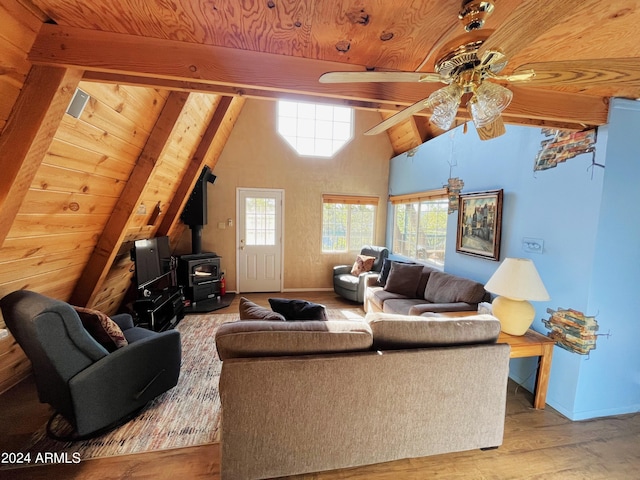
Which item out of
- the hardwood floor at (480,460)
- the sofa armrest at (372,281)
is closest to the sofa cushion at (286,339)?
the hardwood floor at (480,460)

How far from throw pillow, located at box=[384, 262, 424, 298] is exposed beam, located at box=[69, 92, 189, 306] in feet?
10.2

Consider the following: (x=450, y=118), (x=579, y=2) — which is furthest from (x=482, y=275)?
(x=579, y=2)

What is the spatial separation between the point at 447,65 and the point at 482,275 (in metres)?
2.60

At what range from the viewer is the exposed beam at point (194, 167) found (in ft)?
10.6

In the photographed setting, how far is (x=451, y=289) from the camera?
119 inches

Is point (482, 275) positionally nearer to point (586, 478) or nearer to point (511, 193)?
point (511, 193)

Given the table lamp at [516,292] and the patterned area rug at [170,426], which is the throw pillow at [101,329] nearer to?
the patterned area rug at [170,426]

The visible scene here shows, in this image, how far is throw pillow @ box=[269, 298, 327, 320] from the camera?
188 cm

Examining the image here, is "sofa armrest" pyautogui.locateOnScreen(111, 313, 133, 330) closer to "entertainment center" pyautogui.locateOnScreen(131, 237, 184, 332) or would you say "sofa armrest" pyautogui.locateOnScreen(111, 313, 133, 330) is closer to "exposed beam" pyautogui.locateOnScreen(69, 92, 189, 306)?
"entertainment center" pyautogui.locateOnScreen(131, 237, 184, 332)

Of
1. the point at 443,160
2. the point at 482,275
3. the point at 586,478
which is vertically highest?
the point at 443,160

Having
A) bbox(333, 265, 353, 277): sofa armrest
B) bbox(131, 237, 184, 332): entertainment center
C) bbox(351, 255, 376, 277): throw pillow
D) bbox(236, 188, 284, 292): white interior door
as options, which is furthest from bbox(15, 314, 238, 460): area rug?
bbox(351, 255, 376, 277): throw pillow

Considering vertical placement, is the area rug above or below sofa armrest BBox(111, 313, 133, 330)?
below

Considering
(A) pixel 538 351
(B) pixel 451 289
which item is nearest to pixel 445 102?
(A) pixel 538 351

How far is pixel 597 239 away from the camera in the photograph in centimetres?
197
